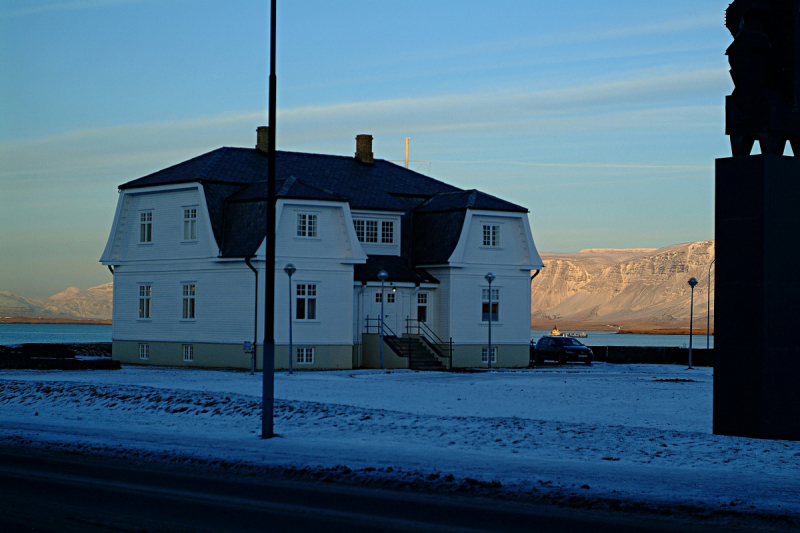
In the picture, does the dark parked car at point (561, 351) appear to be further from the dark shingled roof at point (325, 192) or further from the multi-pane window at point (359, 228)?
the multi-pane window at point (359, 228)

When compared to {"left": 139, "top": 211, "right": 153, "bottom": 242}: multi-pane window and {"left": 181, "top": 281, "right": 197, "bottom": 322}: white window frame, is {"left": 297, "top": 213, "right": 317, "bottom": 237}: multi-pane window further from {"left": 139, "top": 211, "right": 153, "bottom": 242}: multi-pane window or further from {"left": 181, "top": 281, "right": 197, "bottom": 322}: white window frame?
{"left": 139, "top": 211, "right": 153, "bottom": 242}: multi-pane window

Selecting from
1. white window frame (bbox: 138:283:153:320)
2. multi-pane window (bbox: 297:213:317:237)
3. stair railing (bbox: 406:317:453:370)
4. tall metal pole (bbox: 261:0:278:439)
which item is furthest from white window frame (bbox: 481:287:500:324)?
tall metal pole (bbox: 261:0:278:439)

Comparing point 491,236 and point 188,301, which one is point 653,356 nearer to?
point 491,236

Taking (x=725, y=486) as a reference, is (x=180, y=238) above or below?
above

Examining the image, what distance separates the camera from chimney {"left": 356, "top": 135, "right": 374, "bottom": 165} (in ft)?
172

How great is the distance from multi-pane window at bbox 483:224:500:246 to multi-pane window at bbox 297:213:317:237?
871cm

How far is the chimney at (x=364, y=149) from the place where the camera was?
52.3 m

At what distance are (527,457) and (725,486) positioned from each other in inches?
147

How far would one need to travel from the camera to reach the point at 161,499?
12.7 metres

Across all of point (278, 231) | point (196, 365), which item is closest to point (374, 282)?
point (278, 231)

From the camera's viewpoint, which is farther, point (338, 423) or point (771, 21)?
point (338, 423)

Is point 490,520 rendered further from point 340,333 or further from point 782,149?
point 340,333

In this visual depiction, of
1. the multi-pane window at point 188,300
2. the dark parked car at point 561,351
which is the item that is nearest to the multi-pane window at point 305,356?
the multi-pane window at point 188,300

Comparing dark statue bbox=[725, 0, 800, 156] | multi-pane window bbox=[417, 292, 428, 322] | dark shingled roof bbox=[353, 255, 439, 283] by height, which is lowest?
multi-pane window bbox=[417, 292, 428, 322]
